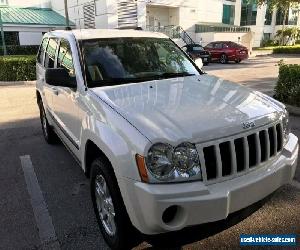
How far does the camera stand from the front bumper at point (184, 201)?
2.48 m

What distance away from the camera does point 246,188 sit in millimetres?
2711

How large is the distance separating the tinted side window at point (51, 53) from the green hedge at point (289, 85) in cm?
549

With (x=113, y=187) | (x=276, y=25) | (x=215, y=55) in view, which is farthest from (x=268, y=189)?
(x=276, y=25)

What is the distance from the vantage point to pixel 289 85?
8.41 metres

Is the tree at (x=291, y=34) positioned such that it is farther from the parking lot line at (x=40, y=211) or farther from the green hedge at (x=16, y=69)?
the parking lot line at (x=40, y=211)

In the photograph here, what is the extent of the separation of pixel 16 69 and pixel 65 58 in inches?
471

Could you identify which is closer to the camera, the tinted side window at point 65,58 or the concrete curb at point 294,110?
the tinted side window at point 65,58

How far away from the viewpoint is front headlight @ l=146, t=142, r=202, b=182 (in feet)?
8.46

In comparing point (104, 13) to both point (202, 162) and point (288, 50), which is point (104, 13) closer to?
point (288, 50)

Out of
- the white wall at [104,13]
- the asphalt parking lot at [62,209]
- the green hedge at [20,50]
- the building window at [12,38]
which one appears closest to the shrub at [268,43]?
the white wall at [104,13]

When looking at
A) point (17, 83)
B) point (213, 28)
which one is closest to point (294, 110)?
point (17, 83)

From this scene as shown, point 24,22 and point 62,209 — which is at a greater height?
point 24,22

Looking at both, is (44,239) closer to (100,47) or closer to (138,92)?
(138,92)

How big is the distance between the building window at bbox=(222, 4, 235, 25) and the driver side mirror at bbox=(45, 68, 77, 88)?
46.5 metres
